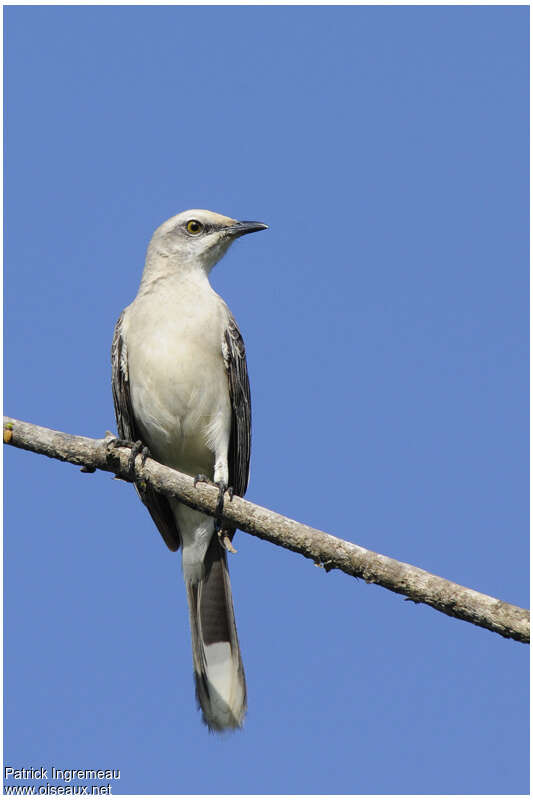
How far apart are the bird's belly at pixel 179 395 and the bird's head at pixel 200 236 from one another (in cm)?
117

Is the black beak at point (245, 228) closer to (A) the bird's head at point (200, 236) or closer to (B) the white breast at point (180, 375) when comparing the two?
(A) the bird's head at point (200, 236)

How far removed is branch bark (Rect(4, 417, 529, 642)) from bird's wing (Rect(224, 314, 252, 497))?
1.70 meters

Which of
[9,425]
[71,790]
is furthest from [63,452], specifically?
[71,790]

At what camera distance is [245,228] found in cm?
940

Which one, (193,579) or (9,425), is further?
(193,579)

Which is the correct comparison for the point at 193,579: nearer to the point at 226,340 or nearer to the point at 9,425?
the point at 226,340

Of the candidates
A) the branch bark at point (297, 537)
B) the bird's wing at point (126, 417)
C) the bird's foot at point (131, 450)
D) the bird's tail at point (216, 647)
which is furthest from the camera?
the bird's wing at point (126, 417)

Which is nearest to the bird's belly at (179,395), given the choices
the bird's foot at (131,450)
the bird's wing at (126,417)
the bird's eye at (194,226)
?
the bird's wing at (126,417)

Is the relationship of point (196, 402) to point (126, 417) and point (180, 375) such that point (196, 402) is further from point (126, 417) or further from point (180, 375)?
point (126, 417)

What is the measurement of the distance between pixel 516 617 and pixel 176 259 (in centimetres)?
541

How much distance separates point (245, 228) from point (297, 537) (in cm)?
428

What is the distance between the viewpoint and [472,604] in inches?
215

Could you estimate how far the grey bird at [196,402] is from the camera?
28.3 ft

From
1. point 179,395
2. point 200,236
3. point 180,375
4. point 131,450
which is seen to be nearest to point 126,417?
point 179,395
